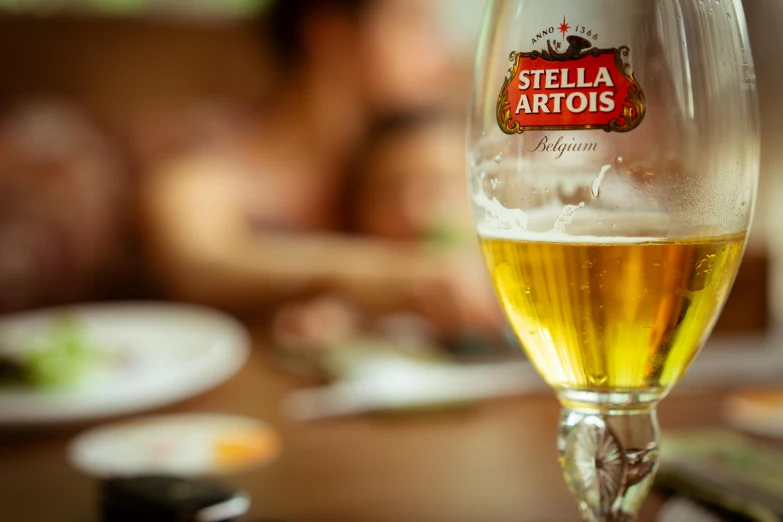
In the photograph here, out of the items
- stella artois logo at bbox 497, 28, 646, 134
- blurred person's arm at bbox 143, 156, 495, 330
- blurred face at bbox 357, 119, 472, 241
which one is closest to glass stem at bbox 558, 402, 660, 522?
stella artois logo at bbox 497, 28, 646, 134

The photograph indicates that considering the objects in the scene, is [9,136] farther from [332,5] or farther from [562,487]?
→ [562,487]

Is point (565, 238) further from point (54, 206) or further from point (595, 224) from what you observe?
point (54, 206)

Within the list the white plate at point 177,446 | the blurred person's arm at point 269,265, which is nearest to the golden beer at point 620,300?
the white plate at point 177,446

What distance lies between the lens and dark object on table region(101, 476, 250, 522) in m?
0.49

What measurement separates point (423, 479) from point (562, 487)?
11cm

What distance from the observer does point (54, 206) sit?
262 cm

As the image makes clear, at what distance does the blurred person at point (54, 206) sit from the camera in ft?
8.50

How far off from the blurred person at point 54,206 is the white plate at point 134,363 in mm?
1332

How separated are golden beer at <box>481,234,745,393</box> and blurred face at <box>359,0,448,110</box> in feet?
8.50

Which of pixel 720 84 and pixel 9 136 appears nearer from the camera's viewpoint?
pixel 720 84

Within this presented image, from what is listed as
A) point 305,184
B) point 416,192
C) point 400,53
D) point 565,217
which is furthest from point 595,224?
point 305,184

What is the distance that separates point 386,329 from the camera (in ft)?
5.31

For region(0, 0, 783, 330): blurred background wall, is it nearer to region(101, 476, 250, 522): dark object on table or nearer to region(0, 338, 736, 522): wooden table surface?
region(0, 338, 736, 522): wooden table surface

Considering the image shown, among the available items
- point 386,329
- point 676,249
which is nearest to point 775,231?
point 386,329
